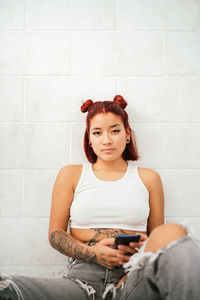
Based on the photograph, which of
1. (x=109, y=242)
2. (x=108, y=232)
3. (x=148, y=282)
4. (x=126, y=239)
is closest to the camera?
(x=148, y=282)

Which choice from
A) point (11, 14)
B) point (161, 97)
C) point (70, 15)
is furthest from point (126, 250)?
point (11, 14)

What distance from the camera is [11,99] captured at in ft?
5.17

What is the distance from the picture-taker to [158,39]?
63.4 inches

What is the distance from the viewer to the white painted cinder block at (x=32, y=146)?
156 cm

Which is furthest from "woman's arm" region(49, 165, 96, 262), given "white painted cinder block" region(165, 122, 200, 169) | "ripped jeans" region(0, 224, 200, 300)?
"white painted cinder block" region(165, 122, 200, 169)

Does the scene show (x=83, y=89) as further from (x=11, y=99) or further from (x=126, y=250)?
A: (x=126, y=250)

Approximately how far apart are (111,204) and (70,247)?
0.26 meters

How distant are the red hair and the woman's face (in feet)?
0.09

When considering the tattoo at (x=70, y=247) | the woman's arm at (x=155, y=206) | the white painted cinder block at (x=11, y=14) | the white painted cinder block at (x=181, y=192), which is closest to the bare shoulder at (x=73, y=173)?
the tattoo at (x=70, y=247)

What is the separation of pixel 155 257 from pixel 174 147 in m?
0.89

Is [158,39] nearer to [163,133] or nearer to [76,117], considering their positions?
[163,133]

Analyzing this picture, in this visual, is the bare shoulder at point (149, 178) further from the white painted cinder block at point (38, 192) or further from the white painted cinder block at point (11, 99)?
the white painted cinder block at point (11, 99)

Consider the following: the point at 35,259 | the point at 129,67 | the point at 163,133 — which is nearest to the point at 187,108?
the point at 163,133

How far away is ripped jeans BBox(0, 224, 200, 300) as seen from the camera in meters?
0.74
